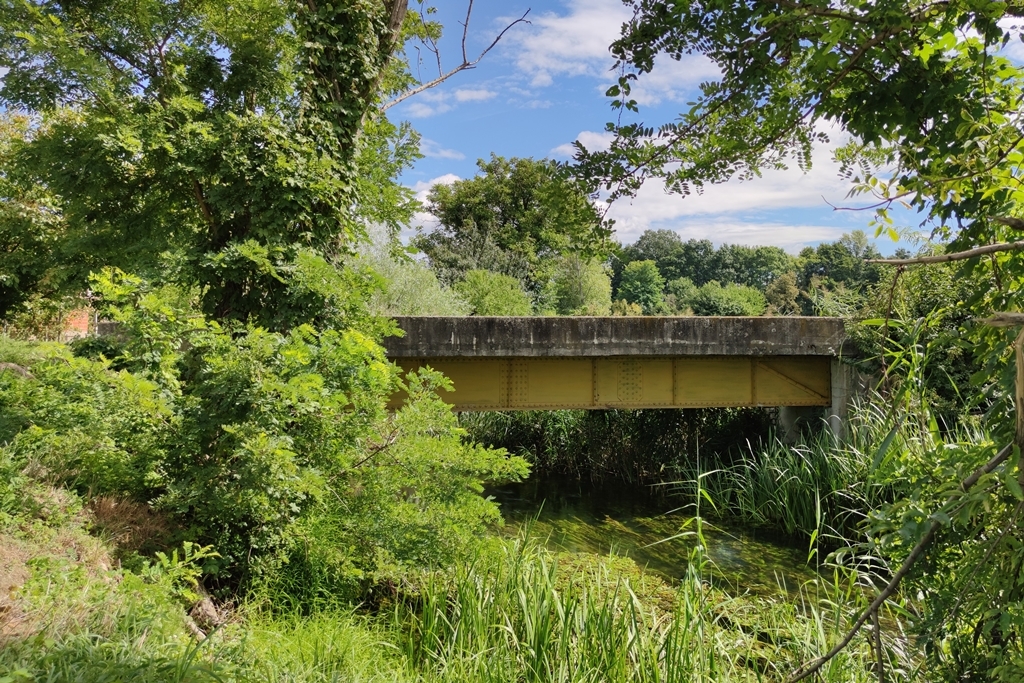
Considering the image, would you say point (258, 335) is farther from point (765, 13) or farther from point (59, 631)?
point (765, 13)

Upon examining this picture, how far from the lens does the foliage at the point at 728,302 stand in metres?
40.2

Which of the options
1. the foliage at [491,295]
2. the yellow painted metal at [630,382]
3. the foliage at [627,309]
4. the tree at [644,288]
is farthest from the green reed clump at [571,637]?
the tree at [644,288]

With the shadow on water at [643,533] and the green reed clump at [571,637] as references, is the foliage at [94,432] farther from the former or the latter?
the shadow on water at [643,533]

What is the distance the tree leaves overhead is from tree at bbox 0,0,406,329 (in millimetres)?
3334

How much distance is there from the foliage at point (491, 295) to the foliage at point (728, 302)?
22.5m

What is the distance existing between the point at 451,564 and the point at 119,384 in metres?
2.31

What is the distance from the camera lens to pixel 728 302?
41.1 metres

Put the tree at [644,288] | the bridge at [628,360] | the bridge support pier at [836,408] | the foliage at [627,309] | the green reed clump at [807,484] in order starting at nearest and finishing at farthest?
1. the green reed clump at [807,484]
2. the bridge at [628,360]
3. the bridge support pier at [836,408]
4. the foliage at [627,309]
5. the tree at [644,288]

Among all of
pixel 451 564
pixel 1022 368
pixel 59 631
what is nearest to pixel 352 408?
pixel 451 564

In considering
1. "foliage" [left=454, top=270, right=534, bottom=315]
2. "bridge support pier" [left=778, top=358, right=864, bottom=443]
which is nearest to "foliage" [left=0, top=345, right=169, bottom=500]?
"bridge support pier" [left=778, top=358, right=864, bottom=443]

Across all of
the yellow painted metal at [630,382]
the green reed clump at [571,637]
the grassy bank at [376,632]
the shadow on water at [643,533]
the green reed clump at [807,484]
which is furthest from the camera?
A: the yellow painted metal at [630,382]

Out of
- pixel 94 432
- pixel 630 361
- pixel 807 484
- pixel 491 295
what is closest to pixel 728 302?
pixel 491 295

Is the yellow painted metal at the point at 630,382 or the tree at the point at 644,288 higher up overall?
the tree at the point at 644,288

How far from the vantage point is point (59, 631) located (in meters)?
2.30
